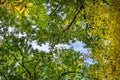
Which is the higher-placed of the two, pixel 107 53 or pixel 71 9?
pixel 107 53

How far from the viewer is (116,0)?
8.50m

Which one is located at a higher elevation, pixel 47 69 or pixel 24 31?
pixel 24 31

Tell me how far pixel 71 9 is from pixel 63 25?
1778 millimetres

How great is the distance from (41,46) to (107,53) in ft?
37.4

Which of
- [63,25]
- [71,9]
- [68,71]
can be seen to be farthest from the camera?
[68,71]

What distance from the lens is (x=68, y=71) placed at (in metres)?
21.0

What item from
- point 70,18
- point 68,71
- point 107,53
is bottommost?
point 68,71

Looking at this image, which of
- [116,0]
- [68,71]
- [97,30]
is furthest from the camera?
[68,71]

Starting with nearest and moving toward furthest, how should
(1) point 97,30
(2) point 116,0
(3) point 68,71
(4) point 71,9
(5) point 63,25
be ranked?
(2) point 116,0 → (1) point 97,30 → (4) point 71,9 → (5) point 63,25 → (3) point 68,71

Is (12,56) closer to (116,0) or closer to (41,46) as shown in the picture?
(41,46)

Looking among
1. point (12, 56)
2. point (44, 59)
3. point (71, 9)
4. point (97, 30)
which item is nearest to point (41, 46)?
point (44, 59)

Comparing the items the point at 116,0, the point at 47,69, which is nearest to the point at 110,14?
the point at 116,0

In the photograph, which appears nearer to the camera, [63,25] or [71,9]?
[71,9]

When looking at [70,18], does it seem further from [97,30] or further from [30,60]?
[97,30]
